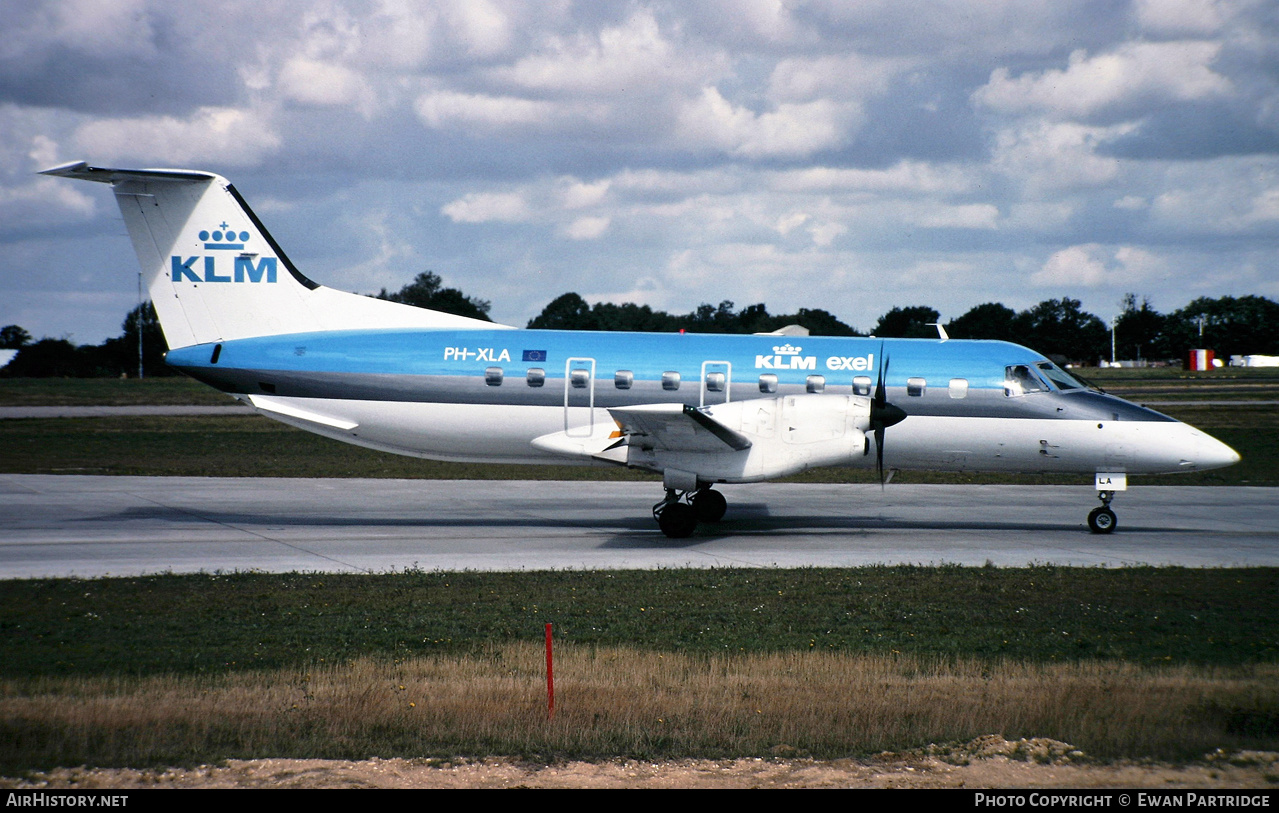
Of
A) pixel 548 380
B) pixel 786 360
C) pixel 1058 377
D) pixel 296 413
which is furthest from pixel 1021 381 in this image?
pixel 296 413

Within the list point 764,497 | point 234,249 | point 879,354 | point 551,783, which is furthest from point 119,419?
point 551,783

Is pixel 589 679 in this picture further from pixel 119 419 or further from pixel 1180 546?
pixel 119 419

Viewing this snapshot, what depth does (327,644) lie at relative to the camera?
1059 cm

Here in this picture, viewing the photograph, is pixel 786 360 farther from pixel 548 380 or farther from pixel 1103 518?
pixel 1103 518

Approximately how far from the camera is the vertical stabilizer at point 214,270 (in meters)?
18.6

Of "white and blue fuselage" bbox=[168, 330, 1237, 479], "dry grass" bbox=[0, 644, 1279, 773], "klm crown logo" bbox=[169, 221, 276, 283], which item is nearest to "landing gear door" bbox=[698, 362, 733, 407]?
"white and blue fuselage" bbox=[168, 330, 1237, 479]

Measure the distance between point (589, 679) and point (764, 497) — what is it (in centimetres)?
1564

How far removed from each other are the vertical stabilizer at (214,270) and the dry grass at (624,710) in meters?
11.0

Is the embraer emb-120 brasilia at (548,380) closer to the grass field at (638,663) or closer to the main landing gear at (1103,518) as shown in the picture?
the main landing gear at (1103,518)

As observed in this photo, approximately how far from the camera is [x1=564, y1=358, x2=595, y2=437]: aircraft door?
1859cm

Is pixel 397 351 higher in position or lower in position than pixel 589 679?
higher

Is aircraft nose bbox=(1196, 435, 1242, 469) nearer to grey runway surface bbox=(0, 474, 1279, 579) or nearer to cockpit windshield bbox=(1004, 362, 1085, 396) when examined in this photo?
grey runway surface bbox=(0, 474, 1279, 579)

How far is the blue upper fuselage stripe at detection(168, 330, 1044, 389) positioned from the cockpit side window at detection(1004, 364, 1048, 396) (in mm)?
142

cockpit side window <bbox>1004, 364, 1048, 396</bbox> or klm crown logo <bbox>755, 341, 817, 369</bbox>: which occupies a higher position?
klm crown logo <bbox>755, 341, 817, 369</bbox>
